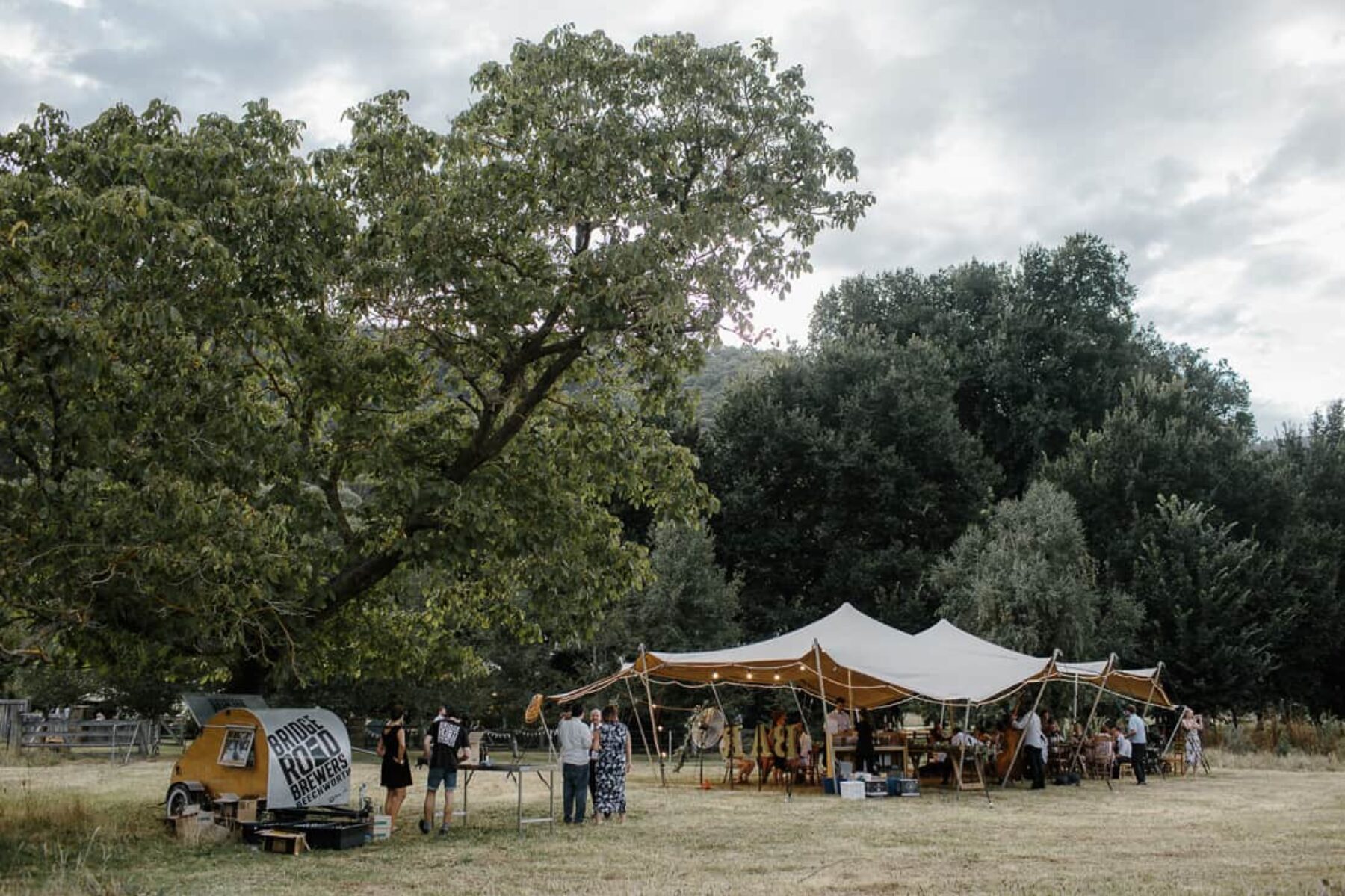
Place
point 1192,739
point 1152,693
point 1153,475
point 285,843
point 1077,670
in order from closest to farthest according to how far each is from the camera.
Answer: point 285,843
point 1077,670
point 1152,693
point 1192,739
point 1153,475

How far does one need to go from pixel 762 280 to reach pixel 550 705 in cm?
2206

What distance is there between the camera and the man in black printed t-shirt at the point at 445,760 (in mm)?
13758

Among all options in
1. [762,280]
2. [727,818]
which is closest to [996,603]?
[727,818]

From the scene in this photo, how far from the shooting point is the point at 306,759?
44.3 feet

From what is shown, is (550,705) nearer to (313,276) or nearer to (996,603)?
(996,603)

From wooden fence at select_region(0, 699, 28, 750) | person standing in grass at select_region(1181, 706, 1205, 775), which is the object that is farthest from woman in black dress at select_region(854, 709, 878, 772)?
wooden fence at select_region(0, 699, 28, 750)

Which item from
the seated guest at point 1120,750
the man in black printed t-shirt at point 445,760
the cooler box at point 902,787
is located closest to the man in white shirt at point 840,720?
the cooler box at point 902,787

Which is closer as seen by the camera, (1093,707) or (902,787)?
(902,787)

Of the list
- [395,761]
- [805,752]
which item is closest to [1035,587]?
[805,752]

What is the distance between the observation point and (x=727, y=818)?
15367mm

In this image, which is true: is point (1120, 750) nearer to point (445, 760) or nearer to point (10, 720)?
point (445, 760)

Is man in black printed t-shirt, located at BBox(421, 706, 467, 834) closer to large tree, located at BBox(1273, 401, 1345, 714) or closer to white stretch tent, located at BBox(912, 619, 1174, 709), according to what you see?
white stretch tent, located at BBox(912, 619, 1174, 709)

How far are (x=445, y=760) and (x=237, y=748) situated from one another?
223 centimetres

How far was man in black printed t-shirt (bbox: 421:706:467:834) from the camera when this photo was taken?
542 inches
